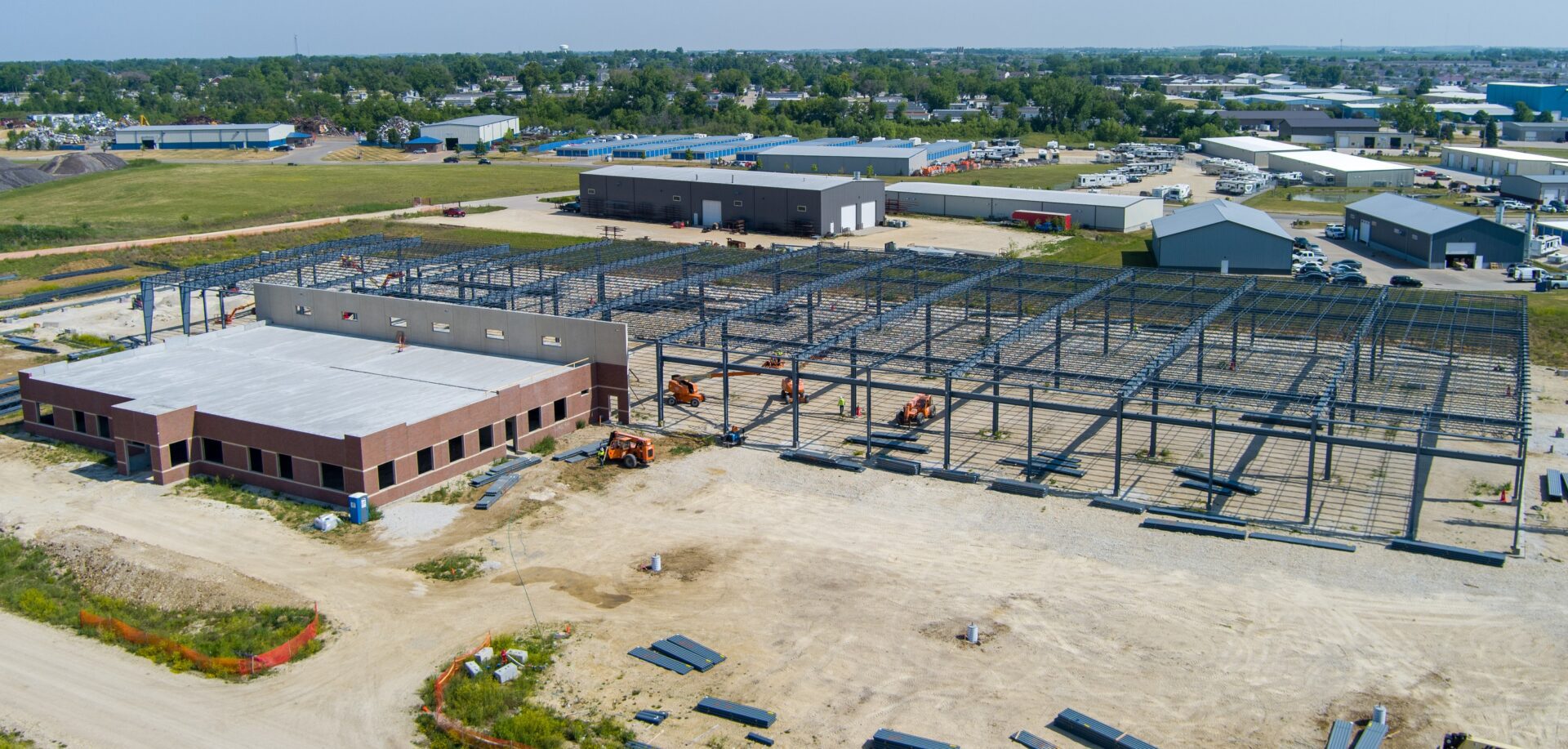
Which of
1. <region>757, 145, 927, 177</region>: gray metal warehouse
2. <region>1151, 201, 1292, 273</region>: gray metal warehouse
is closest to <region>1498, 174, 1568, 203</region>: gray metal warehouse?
<region>1151, 201, 1292, 273</region>: gray metal warehouse

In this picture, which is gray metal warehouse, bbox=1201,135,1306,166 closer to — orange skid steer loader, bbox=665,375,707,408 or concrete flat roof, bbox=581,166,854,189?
concrete flat roof, bbox=581,166,854,189

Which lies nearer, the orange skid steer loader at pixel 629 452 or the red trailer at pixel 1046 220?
the orange skid steer loader at pixel 629 452

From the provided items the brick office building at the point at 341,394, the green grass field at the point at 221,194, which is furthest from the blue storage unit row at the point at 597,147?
the brick office building at the point at 341,394

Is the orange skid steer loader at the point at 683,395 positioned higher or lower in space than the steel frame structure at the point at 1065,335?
lower

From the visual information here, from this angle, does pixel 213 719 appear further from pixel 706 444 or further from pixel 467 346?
pixel 467 346

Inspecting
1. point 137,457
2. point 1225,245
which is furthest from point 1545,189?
point 137,457

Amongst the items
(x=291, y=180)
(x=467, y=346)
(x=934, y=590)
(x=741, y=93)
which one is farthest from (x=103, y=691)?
(x=741, y=93)

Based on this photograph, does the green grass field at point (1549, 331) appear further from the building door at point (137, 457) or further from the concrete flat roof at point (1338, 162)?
the concrete flat roof at point (1338, 162)

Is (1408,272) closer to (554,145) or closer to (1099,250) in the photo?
(1099,250)
